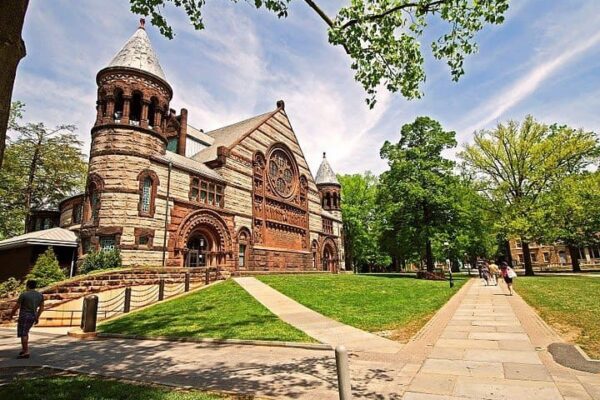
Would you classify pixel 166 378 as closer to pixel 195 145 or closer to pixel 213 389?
pixel 213 389

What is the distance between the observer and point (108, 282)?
54.7ft

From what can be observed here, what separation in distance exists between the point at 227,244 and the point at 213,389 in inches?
868

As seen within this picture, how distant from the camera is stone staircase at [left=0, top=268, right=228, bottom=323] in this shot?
583 inches

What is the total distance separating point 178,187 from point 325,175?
27292 mm

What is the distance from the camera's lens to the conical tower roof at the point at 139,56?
23.6 m

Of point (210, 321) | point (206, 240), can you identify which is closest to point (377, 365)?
point (210, 321)

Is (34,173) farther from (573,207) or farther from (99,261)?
(573,207)

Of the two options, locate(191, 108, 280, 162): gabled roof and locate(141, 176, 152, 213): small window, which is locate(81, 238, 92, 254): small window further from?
locate(191, 108, 280, 162): gabled roof

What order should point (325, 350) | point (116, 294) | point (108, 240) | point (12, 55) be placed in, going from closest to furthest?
point (12, 55) < point (325, 350) < point (116, 294) < point (108, 240)

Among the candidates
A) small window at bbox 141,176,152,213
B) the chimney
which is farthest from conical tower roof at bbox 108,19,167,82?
small window at bbox 141,176,152,213

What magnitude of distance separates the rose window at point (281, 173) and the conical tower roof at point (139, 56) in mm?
13352

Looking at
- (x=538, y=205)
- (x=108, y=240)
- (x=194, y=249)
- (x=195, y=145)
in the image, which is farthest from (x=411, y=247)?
(x=108, y=240)

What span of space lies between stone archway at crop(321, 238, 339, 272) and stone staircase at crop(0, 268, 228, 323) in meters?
23.0

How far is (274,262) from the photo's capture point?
32.2 m
